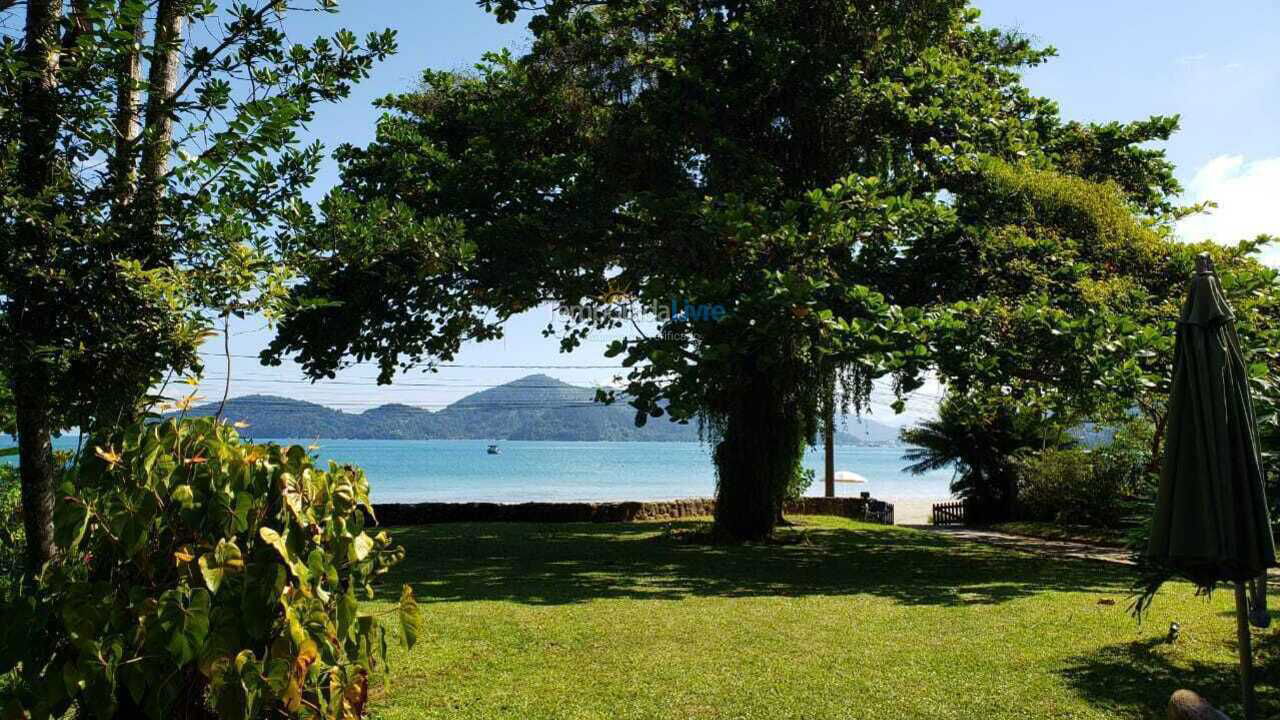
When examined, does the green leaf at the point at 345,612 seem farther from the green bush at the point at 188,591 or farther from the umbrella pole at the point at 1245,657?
the umbrella pole at the point at 1245,657

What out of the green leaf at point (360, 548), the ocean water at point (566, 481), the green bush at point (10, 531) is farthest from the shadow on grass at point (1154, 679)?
the ocean water at point (566, 481)

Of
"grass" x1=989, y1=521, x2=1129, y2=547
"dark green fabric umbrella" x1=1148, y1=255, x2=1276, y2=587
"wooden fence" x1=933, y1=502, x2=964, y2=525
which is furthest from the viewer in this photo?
"wooden fence" x1=933, y1=502, x2=964, y2=525

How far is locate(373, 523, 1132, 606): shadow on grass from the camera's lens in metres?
11.0

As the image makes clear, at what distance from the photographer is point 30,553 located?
5.19 meters

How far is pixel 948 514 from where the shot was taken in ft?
101

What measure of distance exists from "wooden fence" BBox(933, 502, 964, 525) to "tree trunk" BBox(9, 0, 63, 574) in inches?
1137

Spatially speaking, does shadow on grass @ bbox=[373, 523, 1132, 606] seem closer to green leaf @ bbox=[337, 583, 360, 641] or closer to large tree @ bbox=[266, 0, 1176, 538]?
large tree @ bbox=[266, 0, 1176, 538]

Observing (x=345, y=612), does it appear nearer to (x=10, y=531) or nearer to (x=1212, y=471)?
(x=1212, y=471)

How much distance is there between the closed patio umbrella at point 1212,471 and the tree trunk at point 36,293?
20.8 feet

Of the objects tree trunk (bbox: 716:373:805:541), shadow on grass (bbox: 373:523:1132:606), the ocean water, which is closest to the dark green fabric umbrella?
shadow on grass (bbox: 373:523:1132:606)

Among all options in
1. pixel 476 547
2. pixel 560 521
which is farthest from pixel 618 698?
pixel 560 521

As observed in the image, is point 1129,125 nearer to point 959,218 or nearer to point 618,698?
point 959,218

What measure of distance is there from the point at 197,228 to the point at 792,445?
644 inches

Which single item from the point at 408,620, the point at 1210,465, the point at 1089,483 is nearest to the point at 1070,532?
the point at 1089,483
